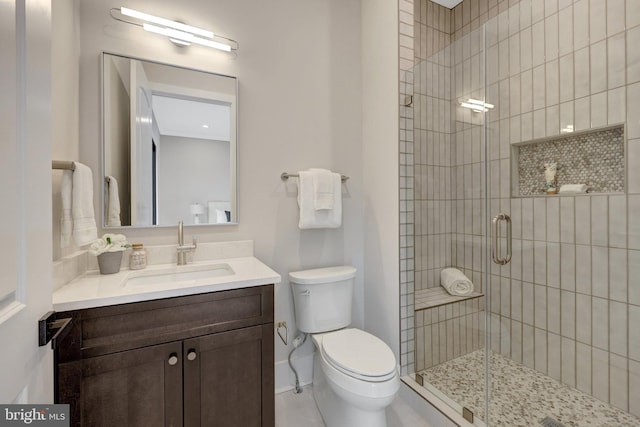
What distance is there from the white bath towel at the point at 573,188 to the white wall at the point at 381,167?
36.9 inches

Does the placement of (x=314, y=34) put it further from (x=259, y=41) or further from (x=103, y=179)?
(x=103, y=179)

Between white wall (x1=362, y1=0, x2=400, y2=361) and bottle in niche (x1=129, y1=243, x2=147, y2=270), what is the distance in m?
1.42

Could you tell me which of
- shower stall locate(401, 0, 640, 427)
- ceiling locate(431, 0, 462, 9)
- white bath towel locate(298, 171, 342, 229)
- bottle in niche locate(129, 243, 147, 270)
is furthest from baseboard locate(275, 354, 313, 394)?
ceiling locate(431, 0, 462, 9)

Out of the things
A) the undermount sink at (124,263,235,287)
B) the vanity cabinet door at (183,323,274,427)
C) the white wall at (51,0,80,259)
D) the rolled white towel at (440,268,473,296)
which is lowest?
the vanity cabinet door at (183,323,274,427)

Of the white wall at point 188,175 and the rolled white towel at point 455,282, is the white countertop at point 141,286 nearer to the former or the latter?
the white wall at point 188,175

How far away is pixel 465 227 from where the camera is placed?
1803 mm

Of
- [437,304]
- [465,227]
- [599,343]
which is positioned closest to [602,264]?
[599,343]

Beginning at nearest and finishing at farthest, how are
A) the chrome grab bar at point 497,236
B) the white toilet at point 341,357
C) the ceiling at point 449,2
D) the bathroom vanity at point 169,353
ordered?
1. the bathroom vanity at point 169,353
2. the white toilet at point 341,357
3. the chrome grab bar at point 497,236
4. the ceiling at point 449,2

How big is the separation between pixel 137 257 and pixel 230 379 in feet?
2.57

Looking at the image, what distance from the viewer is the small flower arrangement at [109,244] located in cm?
133

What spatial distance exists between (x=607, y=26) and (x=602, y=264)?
1200mm

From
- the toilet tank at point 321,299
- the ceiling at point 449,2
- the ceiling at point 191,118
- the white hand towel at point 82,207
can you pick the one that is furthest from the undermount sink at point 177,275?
the ceiling at point 449,2

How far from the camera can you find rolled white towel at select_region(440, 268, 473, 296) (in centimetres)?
182

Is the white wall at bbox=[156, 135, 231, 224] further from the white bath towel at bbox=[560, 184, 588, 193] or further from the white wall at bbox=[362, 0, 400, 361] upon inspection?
the white bath towel at bbox=[560, 184, 588, 193]
